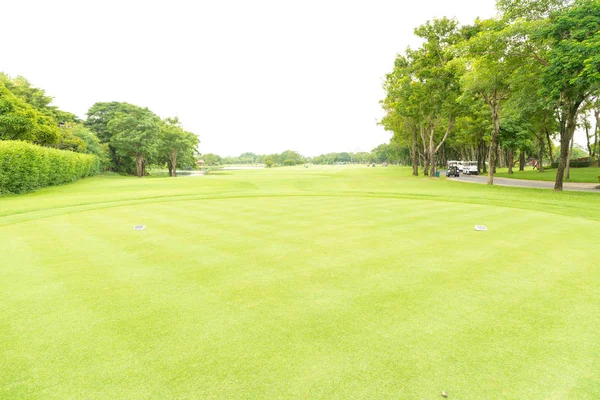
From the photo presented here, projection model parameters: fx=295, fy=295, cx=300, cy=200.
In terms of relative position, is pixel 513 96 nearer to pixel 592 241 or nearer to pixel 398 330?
pixel 592 241

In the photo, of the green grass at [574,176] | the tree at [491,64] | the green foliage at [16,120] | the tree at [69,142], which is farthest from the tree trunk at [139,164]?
the green grass at [574,176]

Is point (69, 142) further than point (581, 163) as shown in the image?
No

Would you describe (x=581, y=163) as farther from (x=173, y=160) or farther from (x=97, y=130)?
(x=97, y=130)

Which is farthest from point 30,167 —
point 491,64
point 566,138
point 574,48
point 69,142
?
point 566,138

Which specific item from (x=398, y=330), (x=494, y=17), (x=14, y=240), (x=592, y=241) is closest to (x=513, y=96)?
(x=494, y=17)

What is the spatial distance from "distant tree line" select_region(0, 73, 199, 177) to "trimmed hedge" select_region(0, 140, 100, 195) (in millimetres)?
4670

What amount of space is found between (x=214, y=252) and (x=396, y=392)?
15.3 ft

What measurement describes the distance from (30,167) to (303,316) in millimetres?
29226

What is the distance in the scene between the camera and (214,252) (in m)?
6.26

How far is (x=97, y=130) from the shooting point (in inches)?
2468

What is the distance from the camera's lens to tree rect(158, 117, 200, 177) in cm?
5759

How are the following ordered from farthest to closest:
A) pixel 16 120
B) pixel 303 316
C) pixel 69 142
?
pixel 69 142, pixel 16 120, pixel 303 316

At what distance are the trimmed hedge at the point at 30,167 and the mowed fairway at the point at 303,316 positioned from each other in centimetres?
1940

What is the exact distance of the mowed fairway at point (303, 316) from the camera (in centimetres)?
253
